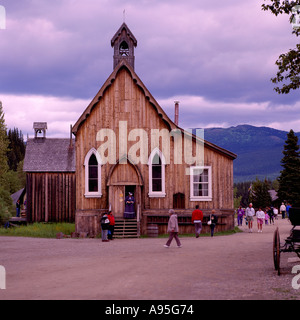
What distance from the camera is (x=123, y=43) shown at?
1356 inches

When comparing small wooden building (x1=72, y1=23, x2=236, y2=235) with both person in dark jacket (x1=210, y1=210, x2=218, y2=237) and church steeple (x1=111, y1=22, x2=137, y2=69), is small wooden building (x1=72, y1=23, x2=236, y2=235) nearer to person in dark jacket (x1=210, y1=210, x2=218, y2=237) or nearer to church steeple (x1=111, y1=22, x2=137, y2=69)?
person in dark jacket (x1=210, y1=210, x2=218, y2=237)

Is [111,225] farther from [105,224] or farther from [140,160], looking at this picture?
[140,160]

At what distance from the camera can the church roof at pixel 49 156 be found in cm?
4194

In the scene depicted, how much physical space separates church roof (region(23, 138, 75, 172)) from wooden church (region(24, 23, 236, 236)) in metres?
11.3

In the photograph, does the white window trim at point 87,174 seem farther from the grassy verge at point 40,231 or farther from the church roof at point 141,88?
the grassy verge at point 40,231

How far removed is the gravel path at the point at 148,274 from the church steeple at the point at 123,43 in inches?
644

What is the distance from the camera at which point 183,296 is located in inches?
415

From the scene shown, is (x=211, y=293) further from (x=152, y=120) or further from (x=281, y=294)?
(x=152, y=120)

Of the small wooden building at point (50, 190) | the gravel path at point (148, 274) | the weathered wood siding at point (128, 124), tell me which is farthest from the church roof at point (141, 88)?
the small wooden building at point (50, 190)

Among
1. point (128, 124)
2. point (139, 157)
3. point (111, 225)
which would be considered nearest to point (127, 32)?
point (128, 124)

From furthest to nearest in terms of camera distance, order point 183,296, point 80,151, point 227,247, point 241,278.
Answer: point 80,151 < point 227,247 < point 241,278 < point 183,296

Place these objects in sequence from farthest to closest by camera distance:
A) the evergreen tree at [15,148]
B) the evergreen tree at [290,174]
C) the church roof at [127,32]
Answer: the evergreen tree at [15,148] < the evergreen tree at [290,174] < the church roof at [127,32]
